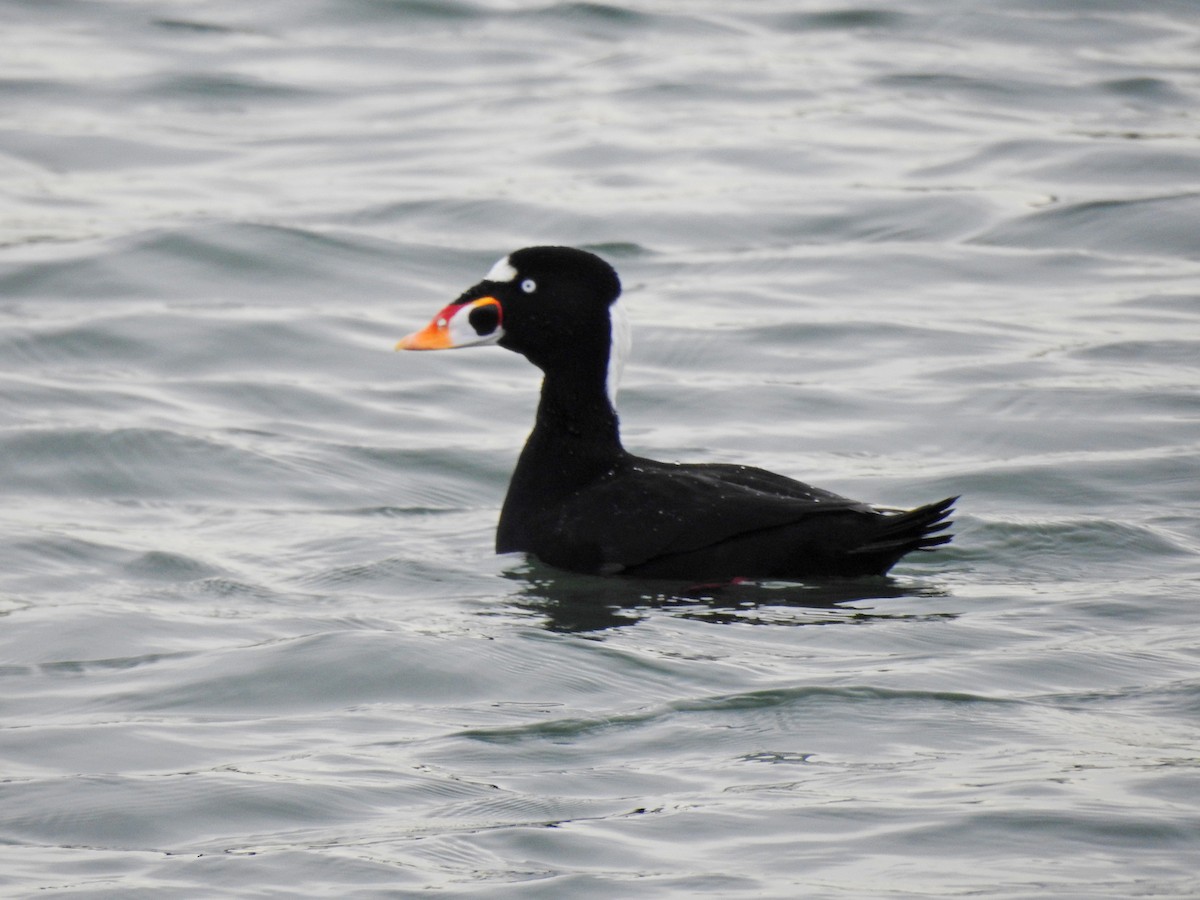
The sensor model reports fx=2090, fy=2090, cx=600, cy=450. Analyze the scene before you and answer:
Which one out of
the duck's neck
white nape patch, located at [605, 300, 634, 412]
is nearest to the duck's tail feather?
the duck's neck

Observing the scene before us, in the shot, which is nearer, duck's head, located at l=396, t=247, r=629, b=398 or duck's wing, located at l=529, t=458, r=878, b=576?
duck's wing, located at l=529, t=458, r=878, b=576

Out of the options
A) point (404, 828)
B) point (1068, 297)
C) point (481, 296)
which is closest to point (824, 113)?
point (1068, 297)

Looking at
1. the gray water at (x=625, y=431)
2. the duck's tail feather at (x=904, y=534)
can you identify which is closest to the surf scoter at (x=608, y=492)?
the duck's tail feather at (x=904, y=534)

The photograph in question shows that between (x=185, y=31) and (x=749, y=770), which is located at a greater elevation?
(x=185, y=31)

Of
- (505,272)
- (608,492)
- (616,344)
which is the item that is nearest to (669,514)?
(608,492)

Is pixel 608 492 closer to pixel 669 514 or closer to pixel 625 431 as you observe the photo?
pixel 669 514

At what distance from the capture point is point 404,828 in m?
5.05

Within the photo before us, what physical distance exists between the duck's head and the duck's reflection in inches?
36.8

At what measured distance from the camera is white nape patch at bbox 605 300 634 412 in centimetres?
795

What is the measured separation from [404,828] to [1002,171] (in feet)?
34.4

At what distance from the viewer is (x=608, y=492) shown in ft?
24.7

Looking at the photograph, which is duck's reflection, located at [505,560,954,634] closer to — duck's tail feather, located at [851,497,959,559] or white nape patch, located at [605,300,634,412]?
duck's tail feather, located at [851,497,959,559]

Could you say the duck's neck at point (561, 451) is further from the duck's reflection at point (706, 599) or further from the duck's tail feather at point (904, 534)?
the duck's tail feather at point (904, 534)

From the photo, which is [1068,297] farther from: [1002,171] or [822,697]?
[822,697]
